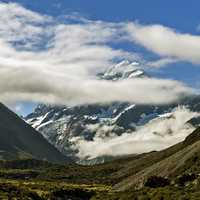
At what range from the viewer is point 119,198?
190 meters

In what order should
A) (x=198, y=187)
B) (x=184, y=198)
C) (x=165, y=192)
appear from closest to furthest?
(x=184, y=198) → (x=165, y=192) → (x=198, y=187)

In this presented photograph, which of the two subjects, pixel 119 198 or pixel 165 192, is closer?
pixel 165 192

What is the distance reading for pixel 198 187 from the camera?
18550 cm

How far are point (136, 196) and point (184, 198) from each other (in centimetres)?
3061

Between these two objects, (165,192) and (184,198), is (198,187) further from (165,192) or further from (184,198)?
(184,198)

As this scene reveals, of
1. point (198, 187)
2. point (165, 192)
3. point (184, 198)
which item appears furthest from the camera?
point (198, 187)

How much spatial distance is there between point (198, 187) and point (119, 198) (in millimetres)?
27042

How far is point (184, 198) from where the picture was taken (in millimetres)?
151750

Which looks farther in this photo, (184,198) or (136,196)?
(136,196)

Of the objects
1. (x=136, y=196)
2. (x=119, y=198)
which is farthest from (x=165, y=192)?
(x=119, y=198)

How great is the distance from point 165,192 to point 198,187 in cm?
2027

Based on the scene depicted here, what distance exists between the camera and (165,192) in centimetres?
16988

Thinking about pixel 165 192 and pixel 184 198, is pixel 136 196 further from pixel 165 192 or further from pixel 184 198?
pixel 184 198

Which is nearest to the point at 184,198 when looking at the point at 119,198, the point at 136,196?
the point at 136,196
